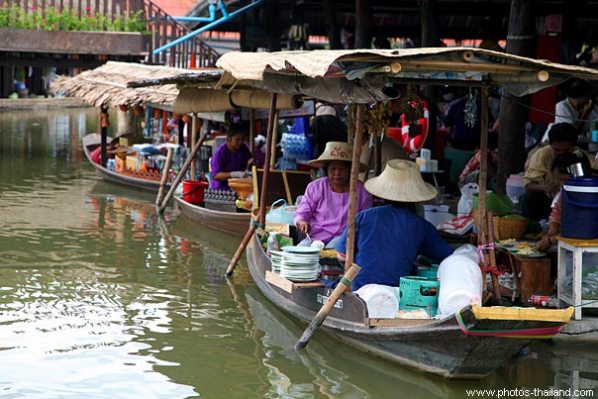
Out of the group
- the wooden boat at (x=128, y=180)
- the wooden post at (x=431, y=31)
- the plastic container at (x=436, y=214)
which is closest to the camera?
the plastic container at (x=436, y=214)

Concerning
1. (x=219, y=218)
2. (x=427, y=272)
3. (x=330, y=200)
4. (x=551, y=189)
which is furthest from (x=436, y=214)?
(x=219, y=218)

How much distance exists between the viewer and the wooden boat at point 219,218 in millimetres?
11227

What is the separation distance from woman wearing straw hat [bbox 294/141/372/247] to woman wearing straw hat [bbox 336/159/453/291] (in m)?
1.21

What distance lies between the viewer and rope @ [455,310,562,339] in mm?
5492

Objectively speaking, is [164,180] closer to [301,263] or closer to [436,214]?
[436,214]

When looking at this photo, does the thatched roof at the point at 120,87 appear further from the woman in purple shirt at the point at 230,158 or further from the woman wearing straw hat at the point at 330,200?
the woman wearing straw hat at the point at 330,200

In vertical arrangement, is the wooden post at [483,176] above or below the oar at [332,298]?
above

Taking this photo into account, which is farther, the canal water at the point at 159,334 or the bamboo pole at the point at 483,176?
the bamboo pole at the point at 483,176

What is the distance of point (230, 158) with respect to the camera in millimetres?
12102

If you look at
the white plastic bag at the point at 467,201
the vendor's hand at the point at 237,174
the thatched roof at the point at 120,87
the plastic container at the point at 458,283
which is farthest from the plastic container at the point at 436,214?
the thatched roof at the point at 120,87

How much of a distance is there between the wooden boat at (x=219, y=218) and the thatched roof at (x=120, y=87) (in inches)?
78.7

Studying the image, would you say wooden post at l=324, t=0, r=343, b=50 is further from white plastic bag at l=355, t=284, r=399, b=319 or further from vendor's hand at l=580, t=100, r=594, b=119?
white plastic bag at l=355, t=284, r=399, b=319

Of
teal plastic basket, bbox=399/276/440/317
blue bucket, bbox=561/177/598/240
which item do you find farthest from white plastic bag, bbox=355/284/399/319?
blue bucket, bbox=561/177/598/240

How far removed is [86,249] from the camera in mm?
10742
